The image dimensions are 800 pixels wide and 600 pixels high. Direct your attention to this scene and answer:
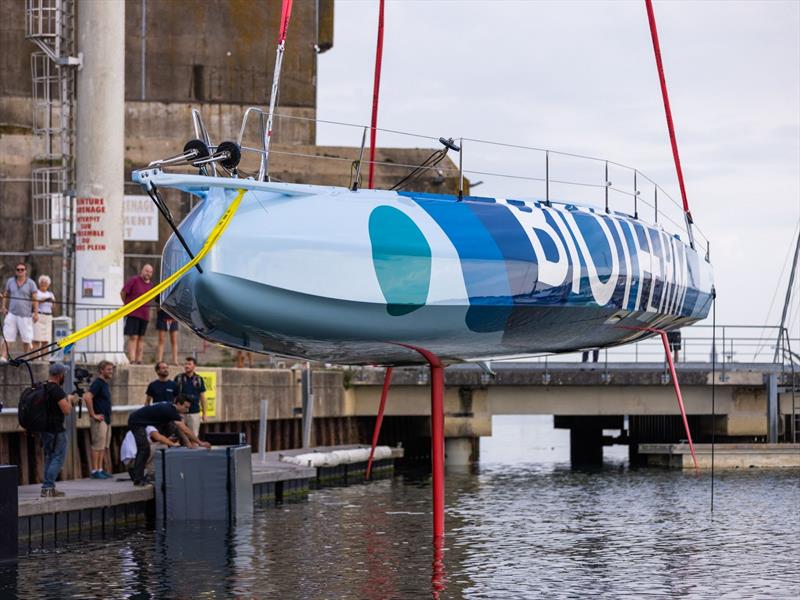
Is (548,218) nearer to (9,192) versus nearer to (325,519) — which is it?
(325,519)

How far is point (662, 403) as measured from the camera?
40156 mm

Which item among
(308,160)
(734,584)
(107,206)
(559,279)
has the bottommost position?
(734,584)

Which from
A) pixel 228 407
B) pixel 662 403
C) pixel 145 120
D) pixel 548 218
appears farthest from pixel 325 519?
pixel 145 120

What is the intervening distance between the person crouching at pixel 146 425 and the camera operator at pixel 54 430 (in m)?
1.65

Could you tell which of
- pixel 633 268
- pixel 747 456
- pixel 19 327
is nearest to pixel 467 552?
pixel 633 268

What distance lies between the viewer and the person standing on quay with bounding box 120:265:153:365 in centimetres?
2528

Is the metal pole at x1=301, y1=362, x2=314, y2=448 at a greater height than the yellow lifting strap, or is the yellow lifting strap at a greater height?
the yellow lifting strap

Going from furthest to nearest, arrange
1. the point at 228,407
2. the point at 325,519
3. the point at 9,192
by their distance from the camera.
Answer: the point at 9,192 → the point at 228,407 → the point at 325,519

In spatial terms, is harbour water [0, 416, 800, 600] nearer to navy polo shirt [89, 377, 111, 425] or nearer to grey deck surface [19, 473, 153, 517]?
grey deck surface [19, 473, 153, 517]

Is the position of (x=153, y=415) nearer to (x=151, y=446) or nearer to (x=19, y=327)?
(x=151, y=446)

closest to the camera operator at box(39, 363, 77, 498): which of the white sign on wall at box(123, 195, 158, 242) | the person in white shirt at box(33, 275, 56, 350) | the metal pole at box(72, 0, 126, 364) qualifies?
the person in white shirt at box(33, 275, 56, 350)

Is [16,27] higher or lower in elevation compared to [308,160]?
higher

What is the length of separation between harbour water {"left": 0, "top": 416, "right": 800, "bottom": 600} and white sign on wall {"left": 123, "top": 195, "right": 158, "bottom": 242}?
44.4ft

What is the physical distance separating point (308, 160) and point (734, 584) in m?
26.6
